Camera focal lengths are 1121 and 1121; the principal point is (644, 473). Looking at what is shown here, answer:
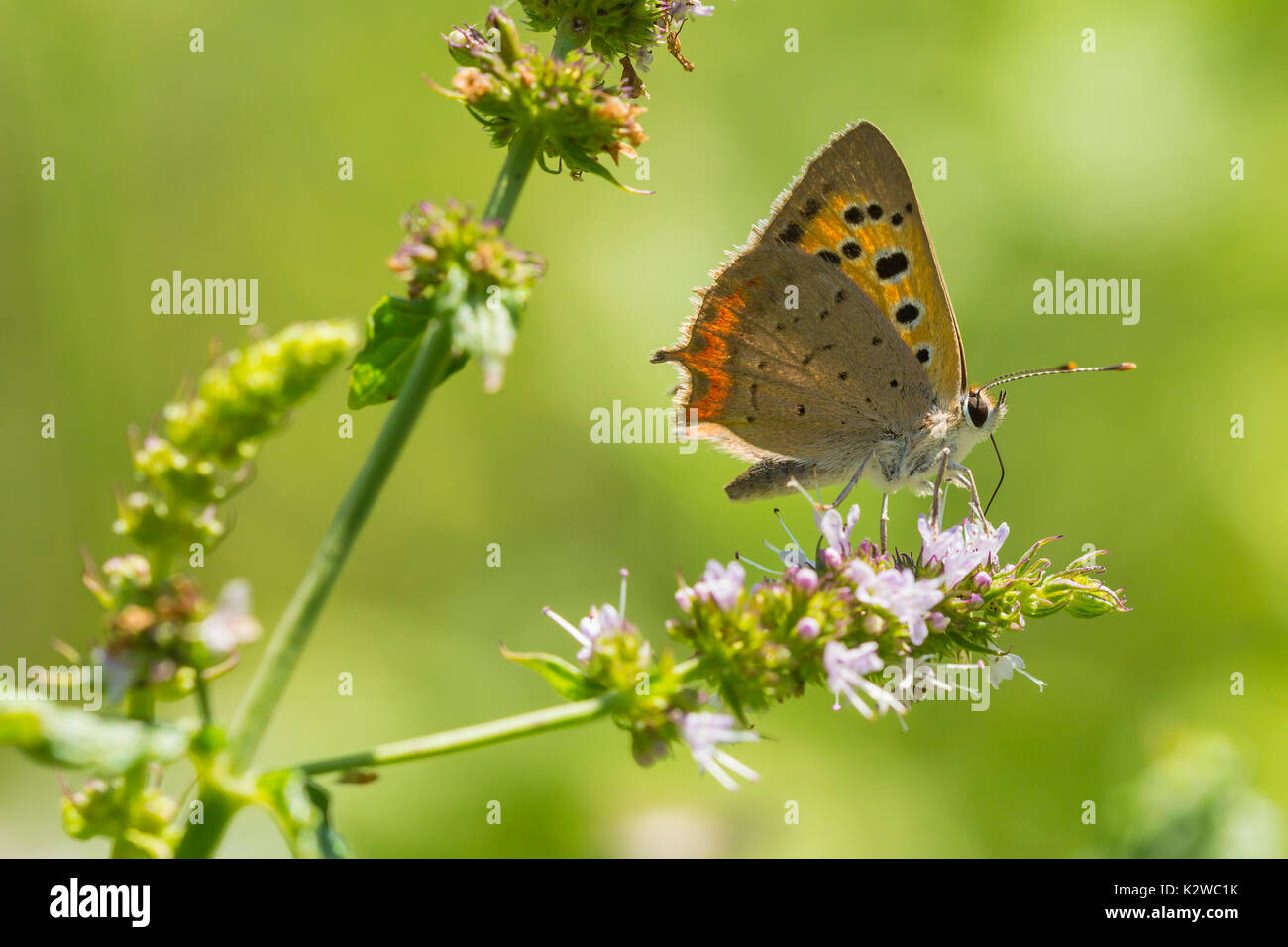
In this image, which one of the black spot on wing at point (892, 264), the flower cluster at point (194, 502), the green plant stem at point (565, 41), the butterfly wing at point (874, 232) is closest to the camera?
the flower cluster at point (194, 502)

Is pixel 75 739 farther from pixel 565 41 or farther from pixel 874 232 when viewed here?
pixel 874 232

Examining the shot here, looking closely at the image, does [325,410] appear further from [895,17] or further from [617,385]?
[895,17]

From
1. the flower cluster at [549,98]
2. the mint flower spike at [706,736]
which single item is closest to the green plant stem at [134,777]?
the mint flower spike at [706,736]

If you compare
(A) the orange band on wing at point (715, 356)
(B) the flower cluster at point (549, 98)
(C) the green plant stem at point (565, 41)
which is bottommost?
(A) the orange band on wing at point (715, 356)

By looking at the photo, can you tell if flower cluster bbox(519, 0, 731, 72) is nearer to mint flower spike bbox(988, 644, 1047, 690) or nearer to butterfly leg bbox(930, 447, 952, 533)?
butterfly leg bbox(930, 447, 952, 533)

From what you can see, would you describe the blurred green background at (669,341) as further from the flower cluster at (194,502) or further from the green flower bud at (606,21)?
the flower cluster at (194,502)

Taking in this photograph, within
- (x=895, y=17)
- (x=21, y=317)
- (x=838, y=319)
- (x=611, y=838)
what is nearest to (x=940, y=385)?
(x=838, y=319)

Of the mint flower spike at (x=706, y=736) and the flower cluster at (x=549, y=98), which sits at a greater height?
the flower cluster at (x=549, y=98)

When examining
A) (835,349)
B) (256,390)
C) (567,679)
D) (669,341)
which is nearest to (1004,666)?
(567,679)
